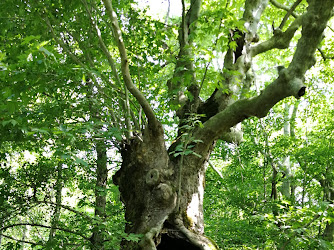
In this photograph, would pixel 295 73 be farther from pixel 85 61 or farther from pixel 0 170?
pixel 0 170

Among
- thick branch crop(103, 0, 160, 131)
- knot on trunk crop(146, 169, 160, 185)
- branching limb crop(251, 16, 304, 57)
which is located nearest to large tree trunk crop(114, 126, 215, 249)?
knot on trunk crop(146, 169, 160, 185)

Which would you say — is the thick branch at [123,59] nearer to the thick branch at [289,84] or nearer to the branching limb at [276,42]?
the thick branch at [289,84]

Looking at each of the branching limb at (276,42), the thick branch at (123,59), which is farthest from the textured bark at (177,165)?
the branching limb at (276,42)

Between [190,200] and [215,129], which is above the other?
[215,129]

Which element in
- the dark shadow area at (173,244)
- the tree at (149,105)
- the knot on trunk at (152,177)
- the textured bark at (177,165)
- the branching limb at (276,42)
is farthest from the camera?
the branching limb at (276,42)

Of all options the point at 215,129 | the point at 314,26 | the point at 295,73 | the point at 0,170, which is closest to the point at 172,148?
the point at 215,129

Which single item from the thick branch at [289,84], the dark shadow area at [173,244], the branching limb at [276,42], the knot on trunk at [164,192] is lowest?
the dark shadow area at [173,244]

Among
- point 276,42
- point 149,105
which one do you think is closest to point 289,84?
point 149,105

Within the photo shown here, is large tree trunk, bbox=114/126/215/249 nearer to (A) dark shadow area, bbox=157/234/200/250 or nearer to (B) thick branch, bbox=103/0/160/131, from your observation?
(A) dark shadow area, bbox=157/234/200/250

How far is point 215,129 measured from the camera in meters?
4.25

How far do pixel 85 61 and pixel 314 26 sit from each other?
3.24 meters

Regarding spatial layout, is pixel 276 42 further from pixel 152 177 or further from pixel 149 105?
pixel 152 177

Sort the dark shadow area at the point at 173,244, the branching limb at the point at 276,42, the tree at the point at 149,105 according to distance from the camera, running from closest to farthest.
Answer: the tree at the point at 149,105
the dark shadow area at the point at 173,244
the branching limb at the point at 276,42

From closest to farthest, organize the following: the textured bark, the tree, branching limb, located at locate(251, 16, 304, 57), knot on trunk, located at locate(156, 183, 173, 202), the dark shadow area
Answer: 1. the tree
2. the textured bark
3. the dark shadow area
4. knot on trunk, located at locate(156, 183, 173, 202)
5. branching limb, located at locate(251, 16, 304, 57)
